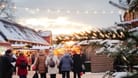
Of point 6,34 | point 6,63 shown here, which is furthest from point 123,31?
point 6,34

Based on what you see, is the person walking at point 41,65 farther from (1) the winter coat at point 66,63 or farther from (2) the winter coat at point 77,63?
(2) the winter coat at point 77,63

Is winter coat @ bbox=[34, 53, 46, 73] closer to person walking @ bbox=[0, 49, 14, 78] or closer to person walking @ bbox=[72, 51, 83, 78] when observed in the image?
person walking @ bbox=[72, 51, 83, 78]

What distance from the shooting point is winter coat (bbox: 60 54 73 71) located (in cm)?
1802

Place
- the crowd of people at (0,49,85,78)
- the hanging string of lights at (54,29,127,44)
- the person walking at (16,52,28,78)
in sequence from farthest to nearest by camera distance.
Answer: the crowd of people at (0,49,85,78) → the person walking at (16,52,28,78) → the hanging string of lights at (54,29,127,44)

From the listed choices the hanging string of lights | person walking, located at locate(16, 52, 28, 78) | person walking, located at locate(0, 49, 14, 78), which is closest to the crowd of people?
person walking, located at locate(16, 52, 28, 78)

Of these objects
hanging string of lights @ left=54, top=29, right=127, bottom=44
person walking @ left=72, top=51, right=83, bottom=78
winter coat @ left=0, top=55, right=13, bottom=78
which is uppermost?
hanging string of lights @ left=54, top=29, right=127, bottom=44

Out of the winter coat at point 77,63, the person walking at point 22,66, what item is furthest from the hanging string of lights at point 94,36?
the winter coat at point 77,63

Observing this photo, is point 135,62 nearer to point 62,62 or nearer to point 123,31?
point 123,31

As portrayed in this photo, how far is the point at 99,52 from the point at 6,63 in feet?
42.9

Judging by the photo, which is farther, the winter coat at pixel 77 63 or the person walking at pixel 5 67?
the winter coat at pixel 77 63

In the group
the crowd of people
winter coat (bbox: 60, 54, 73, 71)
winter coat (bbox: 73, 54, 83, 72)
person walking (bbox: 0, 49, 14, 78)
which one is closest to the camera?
person walking (bbox: 0, 49, 14, 78)

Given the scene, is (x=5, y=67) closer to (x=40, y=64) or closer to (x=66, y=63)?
(x=40, y=64)

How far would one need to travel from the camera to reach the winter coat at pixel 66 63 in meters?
18.0

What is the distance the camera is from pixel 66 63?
59.4 feet
